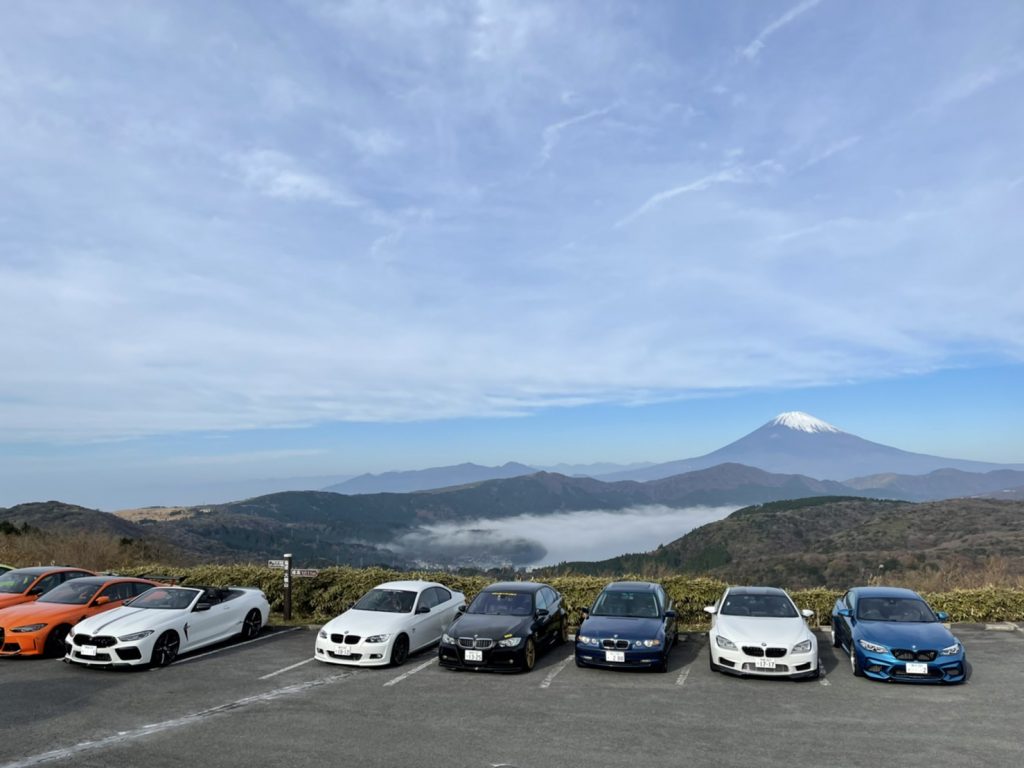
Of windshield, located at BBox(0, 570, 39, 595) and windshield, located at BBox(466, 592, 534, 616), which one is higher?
windshield, located at BBox(0, 570, 39, 595)

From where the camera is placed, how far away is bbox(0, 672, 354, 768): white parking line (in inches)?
306

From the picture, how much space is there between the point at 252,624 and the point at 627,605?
343 inches

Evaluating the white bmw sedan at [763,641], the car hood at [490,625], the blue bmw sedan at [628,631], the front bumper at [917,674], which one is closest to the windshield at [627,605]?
the blue bmw sedan at [628,631]

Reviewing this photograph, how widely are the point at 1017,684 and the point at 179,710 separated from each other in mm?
13550

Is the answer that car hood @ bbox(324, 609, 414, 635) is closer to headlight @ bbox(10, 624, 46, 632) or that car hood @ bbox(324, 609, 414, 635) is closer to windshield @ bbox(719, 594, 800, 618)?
headlight @ bbox(10, 624, 46, 632)

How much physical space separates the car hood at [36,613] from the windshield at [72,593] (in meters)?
Answer: 0.17

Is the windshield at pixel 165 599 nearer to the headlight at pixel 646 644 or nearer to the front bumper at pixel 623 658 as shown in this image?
the front bumper at pixel 623 658

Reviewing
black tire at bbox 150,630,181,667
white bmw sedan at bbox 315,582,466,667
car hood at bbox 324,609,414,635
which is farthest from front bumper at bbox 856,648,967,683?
black tire at bbox 150,630,181,667

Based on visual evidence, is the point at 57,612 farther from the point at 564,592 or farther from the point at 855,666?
the point at 855,666

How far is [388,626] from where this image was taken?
12.9m

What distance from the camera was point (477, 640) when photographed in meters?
12.2

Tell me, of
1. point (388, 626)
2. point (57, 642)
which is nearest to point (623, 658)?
point (388, 626)

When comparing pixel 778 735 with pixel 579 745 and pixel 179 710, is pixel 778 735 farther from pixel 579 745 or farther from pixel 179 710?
pixel 179 710

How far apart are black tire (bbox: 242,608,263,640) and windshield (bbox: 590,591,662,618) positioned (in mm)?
7921
